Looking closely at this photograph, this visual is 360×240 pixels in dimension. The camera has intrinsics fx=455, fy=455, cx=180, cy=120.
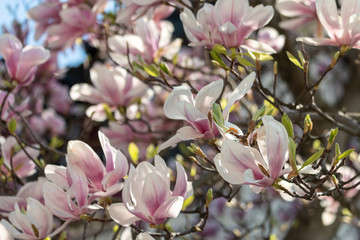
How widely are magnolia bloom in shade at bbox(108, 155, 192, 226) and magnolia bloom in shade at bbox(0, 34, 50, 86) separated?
609mm

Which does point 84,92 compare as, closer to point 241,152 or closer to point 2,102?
point 2,102

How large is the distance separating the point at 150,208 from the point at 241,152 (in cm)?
19

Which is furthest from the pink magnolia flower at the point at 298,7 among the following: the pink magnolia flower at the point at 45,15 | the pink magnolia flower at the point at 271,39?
the pink magnolia flower at the point at 45,15

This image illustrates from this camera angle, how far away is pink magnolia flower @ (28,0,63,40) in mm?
1533

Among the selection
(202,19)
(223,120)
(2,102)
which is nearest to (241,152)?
(223,120)

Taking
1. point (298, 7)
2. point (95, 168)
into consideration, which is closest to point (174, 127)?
point (298, 7)

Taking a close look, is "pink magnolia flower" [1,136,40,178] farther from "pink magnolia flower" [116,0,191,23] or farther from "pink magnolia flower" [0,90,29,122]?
"pink magnolia flower" [116,0,191,23]

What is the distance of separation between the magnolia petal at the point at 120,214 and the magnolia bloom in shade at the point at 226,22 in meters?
0.38

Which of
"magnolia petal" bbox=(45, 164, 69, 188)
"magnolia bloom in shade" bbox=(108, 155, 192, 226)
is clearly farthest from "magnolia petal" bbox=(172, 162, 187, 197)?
"magnolia petal" bbox=(45, 164, 69, 188)

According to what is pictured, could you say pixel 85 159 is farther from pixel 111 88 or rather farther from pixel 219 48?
pixel 111 88

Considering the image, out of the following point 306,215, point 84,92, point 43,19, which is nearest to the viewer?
point 84,92

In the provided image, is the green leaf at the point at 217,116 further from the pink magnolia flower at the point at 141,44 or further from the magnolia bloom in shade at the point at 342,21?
the pink magnolia flower at the point at 141,44

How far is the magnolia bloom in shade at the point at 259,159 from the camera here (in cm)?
69

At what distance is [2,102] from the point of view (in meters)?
1.22
